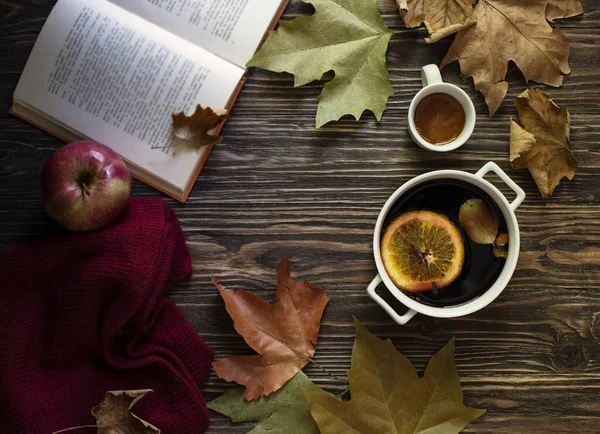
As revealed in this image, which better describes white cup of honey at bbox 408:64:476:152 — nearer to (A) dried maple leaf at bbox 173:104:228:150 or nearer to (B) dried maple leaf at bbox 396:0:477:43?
(B) dried maple leaf at bbox 396:0:477:43

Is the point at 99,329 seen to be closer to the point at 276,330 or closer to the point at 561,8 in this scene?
the point at 276,330

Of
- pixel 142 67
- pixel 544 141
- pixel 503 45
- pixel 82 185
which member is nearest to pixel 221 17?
pixel 142 67

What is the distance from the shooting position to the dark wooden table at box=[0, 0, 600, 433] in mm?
1011

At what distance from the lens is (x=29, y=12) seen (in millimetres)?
1015

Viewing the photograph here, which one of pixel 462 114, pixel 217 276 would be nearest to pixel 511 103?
pixel 462 114

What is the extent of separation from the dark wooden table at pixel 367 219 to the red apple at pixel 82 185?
8 cm

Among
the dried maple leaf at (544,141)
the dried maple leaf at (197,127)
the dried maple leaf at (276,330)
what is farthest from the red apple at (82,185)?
the dried maple leaf at (544,141)

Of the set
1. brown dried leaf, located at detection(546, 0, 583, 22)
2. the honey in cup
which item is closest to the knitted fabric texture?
the honey in cup

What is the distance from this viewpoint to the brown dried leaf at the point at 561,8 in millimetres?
1000

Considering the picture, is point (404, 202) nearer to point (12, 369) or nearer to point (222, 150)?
point (222, 150)

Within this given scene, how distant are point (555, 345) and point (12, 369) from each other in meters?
0.90

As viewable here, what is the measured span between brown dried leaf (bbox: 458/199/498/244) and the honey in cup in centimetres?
11

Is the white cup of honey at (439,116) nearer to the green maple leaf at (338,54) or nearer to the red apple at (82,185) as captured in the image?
the green maple leaf at (338,54)

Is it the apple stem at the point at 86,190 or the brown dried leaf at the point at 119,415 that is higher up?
the apple stem at the point at 86,190
